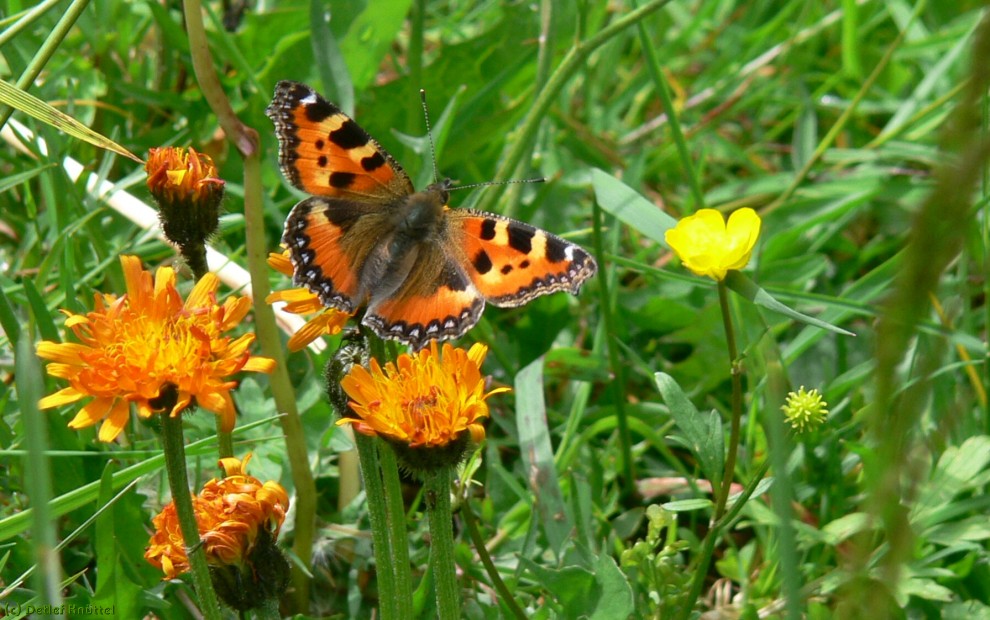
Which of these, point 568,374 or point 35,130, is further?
point 568,374

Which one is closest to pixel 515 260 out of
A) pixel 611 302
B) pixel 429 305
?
pixel 429 305

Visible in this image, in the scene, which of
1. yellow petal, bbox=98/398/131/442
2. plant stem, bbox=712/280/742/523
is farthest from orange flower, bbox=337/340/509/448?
plant stem, bbox=712/280/742/523

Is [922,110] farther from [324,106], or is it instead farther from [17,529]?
[17,529]

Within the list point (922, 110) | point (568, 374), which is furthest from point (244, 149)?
point (922, 110)

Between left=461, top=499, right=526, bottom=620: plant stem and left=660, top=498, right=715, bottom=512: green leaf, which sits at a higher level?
left=660, top=498, right=715, bottom=512: green leaf

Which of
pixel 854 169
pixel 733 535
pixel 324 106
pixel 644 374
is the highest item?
pixel 324 106

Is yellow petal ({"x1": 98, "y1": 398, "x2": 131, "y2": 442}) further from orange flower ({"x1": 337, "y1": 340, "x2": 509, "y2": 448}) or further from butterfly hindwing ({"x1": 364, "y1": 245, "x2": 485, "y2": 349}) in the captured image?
butterfly hindwing ({"x1": 364, "y1": 245, "x2": 485, "y2": 349})
